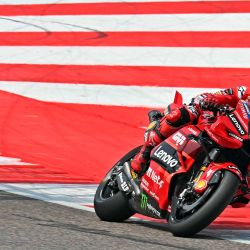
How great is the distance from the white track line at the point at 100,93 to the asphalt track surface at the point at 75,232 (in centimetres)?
489

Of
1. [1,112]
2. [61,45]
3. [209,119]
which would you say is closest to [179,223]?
[209,119]

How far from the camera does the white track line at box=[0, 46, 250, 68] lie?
1311cm

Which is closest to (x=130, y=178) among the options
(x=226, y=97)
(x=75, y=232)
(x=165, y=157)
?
(x=165, y=157)

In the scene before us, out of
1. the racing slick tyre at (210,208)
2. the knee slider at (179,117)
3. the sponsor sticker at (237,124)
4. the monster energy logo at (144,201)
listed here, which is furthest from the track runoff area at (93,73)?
the sponsor sticker at (237,124)

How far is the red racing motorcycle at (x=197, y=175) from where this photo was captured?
20.2ft

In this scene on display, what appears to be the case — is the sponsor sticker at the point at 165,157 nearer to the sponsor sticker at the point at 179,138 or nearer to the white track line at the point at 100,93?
the sponsor sticker at the point at 179,138

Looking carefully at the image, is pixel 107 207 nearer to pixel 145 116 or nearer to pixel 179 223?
pixel 179 223

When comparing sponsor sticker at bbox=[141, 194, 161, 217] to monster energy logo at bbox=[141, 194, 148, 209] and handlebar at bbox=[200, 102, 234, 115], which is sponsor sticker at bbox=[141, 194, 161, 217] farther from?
handlebar at bbox=[200, 102, 234, 115]

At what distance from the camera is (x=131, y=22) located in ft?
48.3

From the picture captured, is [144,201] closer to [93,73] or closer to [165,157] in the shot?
[165,157]

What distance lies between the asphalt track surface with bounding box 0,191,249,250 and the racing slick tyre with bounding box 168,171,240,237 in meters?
0.09

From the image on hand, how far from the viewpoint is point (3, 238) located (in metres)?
5.95

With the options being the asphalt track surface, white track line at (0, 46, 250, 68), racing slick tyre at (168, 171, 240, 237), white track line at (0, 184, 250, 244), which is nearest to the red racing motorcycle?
racing slick tyre at (168, 171, 240, 237)

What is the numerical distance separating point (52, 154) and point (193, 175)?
3.97m
